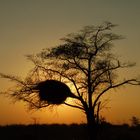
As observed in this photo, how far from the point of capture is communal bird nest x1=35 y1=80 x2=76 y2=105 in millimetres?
31422

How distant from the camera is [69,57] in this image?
32.8m

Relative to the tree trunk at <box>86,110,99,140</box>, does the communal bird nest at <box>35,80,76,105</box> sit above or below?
above

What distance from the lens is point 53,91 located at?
31234 mm

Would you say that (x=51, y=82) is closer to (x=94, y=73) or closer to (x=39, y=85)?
(x=39, y=85)
